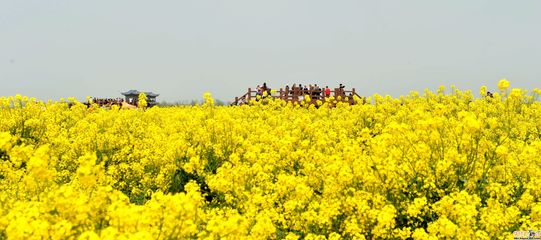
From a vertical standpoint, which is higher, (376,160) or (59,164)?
(376,160)

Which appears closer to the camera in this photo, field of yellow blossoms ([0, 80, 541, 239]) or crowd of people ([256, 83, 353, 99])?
field of yellow blossoms ([0, 80, 541, 239])

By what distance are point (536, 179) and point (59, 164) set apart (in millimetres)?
8956

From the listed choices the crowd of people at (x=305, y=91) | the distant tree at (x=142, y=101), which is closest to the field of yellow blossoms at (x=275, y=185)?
the distant tree at (x=142, y=101)

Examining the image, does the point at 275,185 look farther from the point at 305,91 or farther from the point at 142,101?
the point at 305,91

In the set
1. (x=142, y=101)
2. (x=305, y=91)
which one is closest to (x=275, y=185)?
(x=142, y=101)

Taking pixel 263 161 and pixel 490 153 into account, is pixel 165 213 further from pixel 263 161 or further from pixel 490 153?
pixel 490 153

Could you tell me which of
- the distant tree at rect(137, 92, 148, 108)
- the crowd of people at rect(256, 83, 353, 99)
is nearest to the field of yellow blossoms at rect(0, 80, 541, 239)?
the distant tree at rect(137, 92, 148, 108)

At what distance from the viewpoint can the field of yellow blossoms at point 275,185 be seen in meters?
4.33

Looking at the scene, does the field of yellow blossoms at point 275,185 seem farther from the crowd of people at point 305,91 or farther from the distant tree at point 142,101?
the crowd of people at point 305,91

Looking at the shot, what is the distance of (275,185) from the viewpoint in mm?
7082

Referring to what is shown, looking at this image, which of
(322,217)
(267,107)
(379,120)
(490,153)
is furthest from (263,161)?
(267,107)

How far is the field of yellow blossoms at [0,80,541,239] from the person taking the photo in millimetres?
4328

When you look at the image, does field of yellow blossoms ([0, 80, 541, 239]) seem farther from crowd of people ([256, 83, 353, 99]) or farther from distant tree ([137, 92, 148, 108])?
crowd of people ([256, 83, 353, 99])

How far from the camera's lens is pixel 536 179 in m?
7.23
